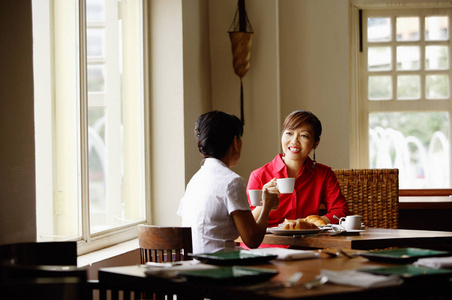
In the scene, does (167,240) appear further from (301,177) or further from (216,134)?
Answer: (301,177)

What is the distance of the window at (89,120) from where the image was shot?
280 centimetres

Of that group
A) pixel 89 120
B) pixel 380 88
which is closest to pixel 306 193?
pixel 89 120

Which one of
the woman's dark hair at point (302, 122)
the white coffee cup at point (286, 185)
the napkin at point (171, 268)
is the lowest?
the napkin at point (171, 268)

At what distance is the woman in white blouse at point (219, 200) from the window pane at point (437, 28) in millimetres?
3321

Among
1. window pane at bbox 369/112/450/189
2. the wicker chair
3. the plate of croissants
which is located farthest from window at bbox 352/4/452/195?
the plate of croissants

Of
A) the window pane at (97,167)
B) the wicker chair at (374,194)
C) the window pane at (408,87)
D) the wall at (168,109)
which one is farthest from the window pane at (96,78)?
the window pane at (408,87)

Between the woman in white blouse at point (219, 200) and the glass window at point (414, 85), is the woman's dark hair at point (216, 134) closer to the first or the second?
the woman in white blouse at point (219, 200)

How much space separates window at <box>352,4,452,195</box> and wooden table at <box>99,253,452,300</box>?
3492 mm

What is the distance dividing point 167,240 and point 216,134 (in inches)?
18.6

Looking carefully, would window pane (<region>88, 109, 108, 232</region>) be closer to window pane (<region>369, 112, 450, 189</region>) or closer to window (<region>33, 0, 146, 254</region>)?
window (<region>33, 0, 146, 254</region>)

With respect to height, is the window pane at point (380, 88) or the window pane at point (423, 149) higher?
the window pane at point (380, 88)

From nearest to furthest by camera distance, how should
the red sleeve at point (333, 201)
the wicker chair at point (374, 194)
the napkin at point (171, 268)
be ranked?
the napkin at point (171, 268)
the red sleeve at point (333, 201)
the wicker chair at point (374, 194)

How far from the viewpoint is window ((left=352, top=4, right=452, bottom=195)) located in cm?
516

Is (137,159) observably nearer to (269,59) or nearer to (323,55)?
(269,59)
